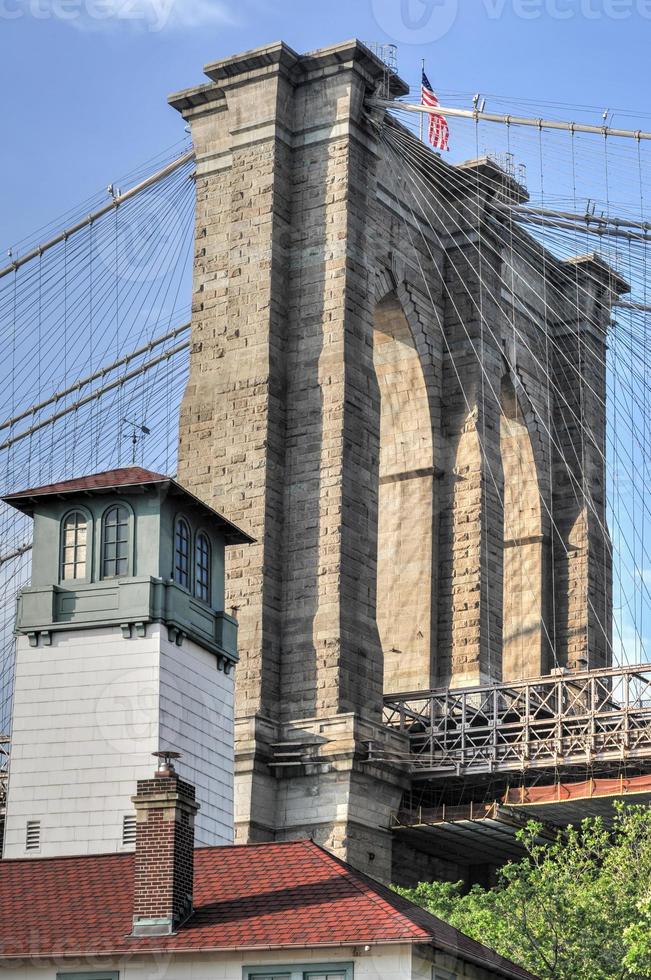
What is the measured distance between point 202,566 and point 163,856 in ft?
53.2

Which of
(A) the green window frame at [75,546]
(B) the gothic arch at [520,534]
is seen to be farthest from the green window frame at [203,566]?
(B) the gothic arch at [520,534]

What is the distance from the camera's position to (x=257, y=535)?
57.7m

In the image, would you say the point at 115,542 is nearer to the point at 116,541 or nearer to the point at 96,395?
the point at 116,541

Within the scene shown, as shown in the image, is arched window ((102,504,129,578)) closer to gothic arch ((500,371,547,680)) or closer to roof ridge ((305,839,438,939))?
roof ridge ((305,839,438,939))

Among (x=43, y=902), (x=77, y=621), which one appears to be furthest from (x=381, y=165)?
(x=43, y=902)

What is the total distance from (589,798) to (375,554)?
31.9 ft

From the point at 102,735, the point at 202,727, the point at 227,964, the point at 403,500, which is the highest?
the point at 403,500

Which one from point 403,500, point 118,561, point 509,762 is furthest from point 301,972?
point 403,500

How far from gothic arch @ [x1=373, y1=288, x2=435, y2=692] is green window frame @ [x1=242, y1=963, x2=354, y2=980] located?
113 ft

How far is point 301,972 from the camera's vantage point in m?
29.8

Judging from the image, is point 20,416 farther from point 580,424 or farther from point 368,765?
point 368,765

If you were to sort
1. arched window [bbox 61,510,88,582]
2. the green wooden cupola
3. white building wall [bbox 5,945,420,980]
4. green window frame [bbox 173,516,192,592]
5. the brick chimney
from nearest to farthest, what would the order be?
white building wall [bbox 5,945,420,980] < the brick chimney < the green wooden cupola < arched window [bbox 61,510,88,582] < green window frame [bbox 173,516,192,592]

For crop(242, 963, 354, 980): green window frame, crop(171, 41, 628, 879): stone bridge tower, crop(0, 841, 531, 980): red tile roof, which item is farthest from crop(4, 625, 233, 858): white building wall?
crop(242, 963, 354, 980): green window frame

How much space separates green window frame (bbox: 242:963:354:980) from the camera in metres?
29.6
